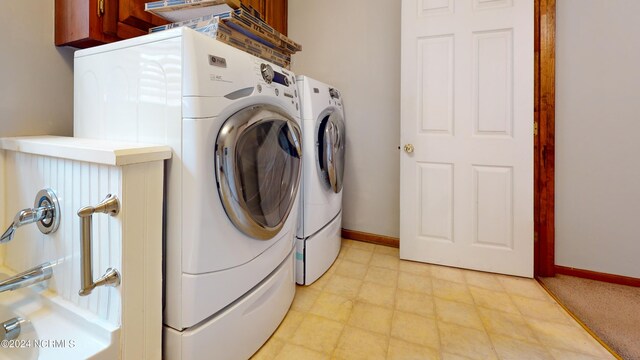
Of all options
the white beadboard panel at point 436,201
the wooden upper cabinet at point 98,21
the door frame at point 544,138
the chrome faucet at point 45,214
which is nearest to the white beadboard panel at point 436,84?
the white beadboard panel at point 436,201

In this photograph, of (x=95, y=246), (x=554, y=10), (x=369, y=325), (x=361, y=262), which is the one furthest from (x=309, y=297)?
(x=554, y=10)

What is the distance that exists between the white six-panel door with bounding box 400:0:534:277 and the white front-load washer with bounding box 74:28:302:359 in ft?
3.91

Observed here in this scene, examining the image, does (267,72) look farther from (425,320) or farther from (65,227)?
(425,320)

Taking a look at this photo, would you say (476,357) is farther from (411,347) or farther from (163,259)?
(163,259)

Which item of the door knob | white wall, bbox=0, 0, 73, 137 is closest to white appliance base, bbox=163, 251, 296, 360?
white wall, bbox=0, 0, 73, 137

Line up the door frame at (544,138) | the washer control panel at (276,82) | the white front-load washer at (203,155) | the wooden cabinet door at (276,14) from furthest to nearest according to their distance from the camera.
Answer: the wooden cabinet door at (276,14) < the door frame at (544,138) < the washer control panel at (276,82) < the white front-load washer at (203,155)

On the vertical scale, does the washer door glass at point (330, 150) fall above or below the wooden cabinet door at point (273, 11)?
A: below

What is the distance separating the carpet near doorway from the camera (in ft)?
3.84

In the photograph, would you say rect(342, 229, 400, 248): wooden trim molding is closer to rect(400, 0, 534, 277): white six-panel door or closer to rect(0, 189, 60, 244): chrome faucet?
rect(400, 0, 534, 277): white six-panel door

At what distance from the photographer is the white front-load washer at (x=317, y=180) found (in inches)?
59.9

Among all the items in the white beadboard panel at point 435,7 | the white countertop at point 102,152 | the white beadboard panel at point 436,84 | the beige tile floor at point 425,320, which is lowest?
the beige tile floor at point 425,320

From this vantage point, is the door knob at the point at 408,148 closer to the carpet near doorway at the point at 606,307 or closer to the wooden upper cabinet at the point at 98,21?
the carpet near doorway at the point at 606,307

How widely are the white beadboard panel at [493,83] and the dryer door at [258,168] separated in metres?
1.28

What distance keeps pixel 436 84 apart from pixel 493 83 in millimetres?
333
